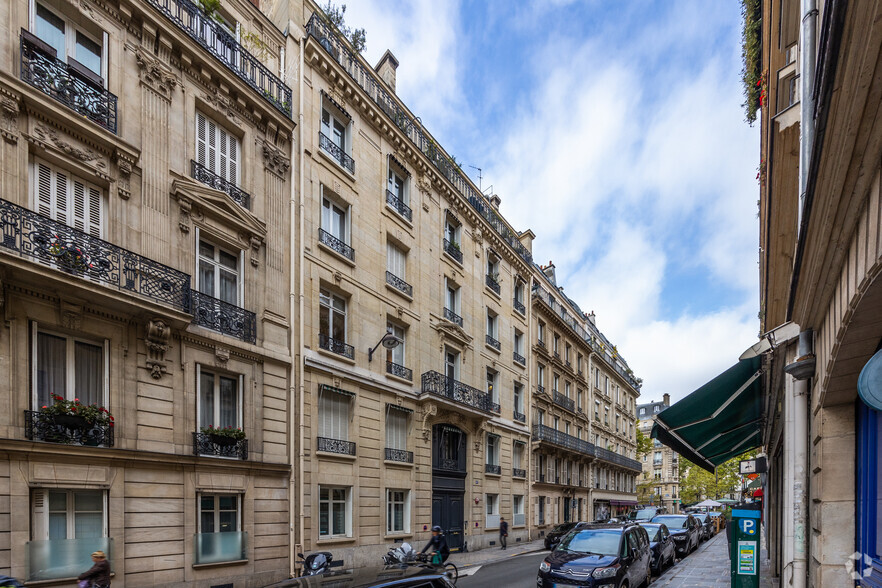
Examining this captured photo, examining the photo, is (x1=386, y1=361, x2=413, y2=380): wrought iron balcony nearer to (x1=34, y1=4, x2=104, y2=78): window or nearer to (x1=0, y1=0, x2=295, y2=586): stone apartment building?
(x1=0, y1=0, x2=295, y2=586): stone apartment building

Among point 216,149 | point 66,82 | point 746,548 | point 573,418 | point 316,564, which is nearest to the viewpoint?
point 746,548

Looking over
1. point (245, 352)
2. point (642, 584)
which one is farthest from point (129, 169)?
point (642, 584)

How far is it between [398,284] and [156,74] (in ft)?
35.3

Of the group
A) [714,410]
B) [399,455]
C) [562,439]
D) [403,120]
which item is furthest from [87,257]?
[562,439]

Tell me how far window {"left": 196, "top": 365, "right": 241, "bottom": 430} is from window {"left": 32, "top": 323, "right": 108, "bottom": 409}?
7.17 feet

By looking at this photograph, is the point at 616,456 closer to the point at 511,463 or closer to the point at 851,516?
the point at 511,463

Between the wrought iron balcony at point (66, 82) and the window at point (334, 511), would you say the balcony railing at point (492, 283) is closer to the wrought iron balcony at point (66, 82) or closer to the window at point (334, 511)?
the window at point (334, 511)

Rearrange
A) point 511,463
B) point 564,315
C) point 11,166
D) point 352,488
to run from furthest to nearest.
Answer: point 564,315 < point 511,463 < point 352,488 < point 11,166

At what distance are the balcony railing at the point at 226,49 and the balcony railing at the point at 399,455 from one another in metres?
11.8

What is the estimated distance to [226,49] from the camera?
1512cm

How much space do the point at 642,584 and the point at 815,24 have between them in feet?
39.6

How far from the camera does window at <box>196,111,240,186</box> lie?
14.3 m

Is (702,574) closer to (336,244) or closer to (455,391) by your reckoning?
(455,391)

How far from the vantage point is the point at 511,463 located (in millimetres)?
28391
